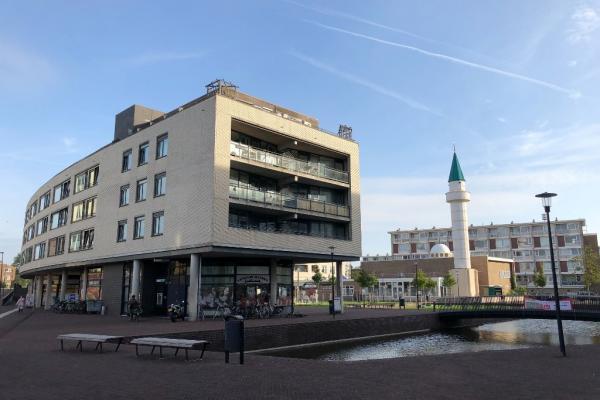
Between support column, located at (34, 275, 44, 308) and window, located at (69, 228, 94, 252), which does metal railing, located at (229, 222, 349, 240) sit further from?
support column, located at (34, 275, 44, 308)

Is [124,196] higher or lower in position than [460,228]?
lower

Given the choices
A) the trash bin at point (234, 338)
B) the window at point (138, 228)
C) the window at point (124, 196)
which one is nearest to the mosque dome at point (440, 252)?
the window at point (124, 196)

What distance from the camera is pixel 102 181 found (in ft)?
134

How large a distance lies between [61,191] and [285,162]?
29440 mm

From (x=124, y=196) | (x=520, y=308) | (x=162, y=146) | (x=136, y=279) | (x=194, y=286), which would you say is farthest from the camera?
(x=124, y=196)

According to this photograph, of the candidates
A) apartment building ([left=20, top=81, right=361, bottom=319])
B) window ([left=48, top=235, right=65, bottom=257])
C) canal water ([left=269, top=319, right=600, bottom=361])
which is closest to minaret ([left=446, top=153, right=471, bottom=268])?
canal water ([left=269, top=319, right=600, bottom=361])

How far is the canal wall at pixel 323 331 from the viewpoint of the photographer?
68.0 feet

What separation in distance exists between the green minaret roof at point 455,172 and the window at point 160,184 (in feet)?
176

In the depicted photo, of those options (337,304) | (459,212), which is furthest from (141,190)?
(459,212)

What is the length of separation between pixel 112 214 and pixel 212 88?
13.9m

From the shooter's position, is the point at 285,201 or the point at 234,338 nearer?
the point at 234,338

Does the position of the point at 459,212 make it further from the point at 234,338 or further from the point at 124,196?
the point at 234,338

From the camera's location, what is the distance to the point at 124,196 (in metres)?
37.8

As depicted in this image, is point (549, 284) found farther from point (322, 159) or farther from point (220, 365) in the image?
point (220, 365)
